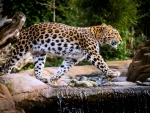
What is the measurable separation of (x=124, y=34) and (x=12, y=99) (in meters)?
10.9

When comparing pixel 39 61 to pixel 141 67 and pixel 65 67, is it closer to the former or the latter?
pixel 65 67

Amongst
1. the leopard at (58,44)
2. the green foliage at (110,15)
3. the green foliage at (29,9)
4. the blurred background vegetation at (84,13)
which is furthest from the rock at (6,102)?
the green foliage at (110,15)

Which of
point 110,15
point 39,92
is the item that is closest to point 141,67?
point 39,92

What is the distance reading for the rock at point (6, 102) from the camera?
5.03 metres

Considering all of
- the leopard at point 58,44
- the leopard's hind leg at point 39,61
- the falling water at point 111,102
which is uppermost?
the leopard at point 58,44

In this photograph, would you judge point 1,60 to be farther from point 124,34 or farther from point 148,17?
point 148,17

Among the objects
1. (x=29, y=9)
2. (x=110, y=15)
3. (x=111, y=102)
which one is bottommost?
(x=111, y=102)

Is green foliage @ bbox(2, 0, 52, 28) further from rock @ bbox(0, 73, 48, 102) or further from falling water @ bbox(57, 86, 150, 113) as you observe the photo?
falling water @ bbox(57, 86, 150, 113)

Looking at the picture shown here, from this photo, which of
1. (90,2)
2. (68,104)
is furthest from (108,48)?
(68,104)

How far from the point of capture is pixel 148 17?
19641mm

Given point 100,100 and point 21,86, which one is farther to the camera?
point 100,100

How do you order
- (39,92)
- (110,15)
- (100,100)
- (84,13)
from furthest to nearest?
(84,13)
(110,15)
(100,100)
(39,92)

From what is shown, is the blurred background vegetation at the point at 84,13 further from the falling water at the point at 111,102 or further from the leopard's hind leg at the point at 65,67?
the falling water at the point at 111,102

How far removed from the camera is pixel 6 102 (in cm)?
514
